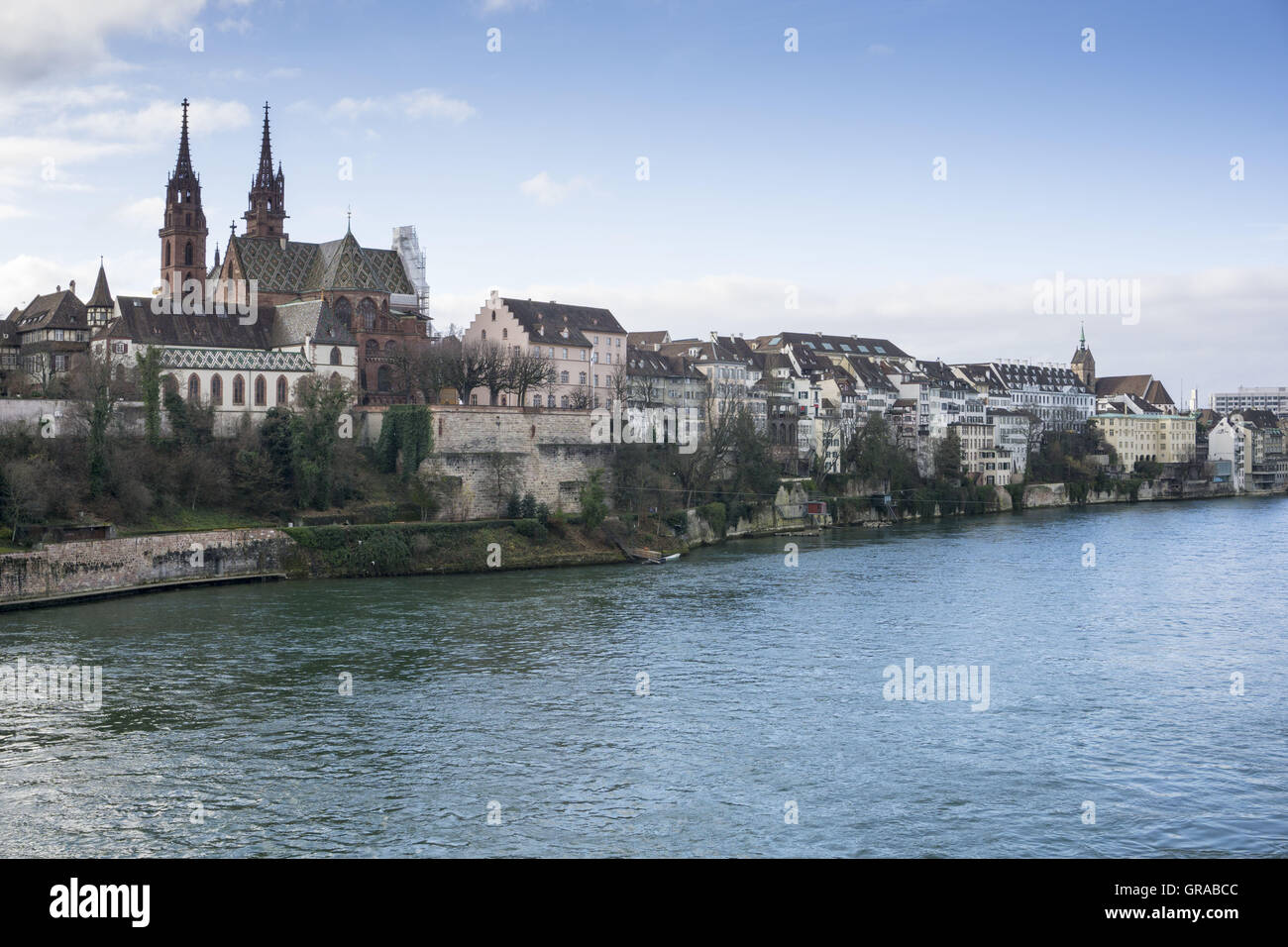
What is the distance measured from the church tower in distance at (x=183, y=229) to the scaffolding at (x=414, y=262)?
1065 cm

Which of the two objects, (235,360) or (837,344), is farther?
(837,344)

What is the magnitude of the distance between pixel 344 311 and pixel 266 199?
12.3 metres

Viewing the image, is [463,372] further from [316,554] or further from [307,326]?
[316,554]

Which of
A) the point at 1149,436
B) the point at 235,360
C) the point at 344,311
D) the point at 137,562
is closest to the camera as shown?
the point at 137,562

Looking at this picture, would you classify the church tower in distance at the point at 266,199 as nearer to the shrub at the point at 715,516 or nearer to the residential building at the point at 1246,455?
the shrub at the point at 715,516

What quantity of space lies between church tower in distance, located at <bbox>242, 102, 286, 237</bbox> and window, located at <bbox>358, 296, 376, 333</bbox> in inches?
443

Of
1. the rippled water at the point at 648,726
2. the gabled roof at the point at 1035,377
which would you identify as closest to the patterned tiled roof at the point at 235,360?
the rippled water at the point at 648,726

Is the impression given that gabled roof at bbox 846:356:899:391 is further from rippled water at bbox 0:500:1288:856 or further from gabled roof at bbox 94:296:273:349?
rippled water at bbox 0:500:1288:856

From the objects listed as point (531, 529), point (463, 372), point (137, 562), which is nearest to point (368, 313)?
point (463, 372)

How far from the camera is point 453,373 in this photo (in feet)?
181

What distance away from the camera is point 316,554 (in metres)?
40.5

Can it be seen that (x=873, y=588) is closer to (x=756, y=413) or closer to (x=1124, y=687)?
(x=1124, y=687)

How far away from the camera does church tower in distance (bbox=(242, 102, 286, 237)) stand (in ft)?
224
